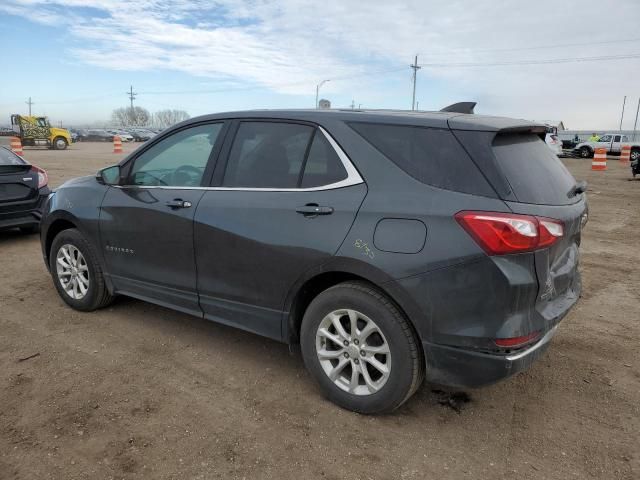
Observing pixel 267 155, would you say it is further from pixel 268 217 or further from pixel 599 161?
pixel 599 161

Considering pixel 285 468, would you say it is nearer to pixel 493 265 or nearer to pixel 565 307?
pixel 493 265

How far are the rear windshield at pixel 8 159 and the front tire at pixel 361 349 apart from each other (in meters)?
5.86

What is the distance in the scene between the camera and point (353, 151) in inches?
116

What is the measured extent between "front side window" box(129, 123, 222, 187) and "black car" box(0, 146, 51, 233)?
12.3 ft

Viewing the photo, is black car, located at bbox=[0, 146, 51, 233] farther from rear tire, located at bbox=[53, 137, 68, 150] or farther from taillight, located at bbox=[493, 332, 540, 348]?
rear tire, located at bbox=[53, 137, 68, 150]

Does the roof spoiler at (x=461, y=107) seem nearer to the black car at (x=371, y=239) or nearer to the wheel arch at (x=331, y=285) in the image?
the black car at (x=371, y=239)

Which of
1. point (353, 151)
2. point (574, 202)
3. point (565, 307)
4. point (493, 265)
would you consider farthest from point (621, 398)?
point (353, 151)

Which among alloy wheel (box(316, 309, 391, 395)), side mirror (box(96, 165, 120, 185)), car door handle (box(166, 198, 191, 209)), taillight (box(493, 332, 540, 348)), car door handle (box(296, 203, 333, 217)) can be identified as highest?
side mirror (box(96, 165, 120, 185))

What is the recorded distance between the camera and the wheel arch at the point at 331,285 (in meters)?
2.69

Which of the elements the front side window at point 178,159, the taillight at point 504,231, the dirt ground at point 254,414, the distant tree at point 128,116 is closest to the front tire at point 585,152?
the dirt ground at point 254,414

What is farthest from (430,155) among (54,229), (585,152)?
(585,152)

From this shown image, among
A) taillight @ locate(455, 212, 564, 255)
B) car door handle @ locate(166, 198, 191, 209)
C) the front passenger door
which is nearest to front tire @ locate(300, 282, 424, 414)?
taillight @ locate(455, 212, 564, 255)

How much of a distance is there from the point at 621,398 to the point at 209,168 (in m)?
3.05

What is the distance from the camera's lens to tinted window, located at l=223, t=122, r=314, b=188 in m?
3.18
